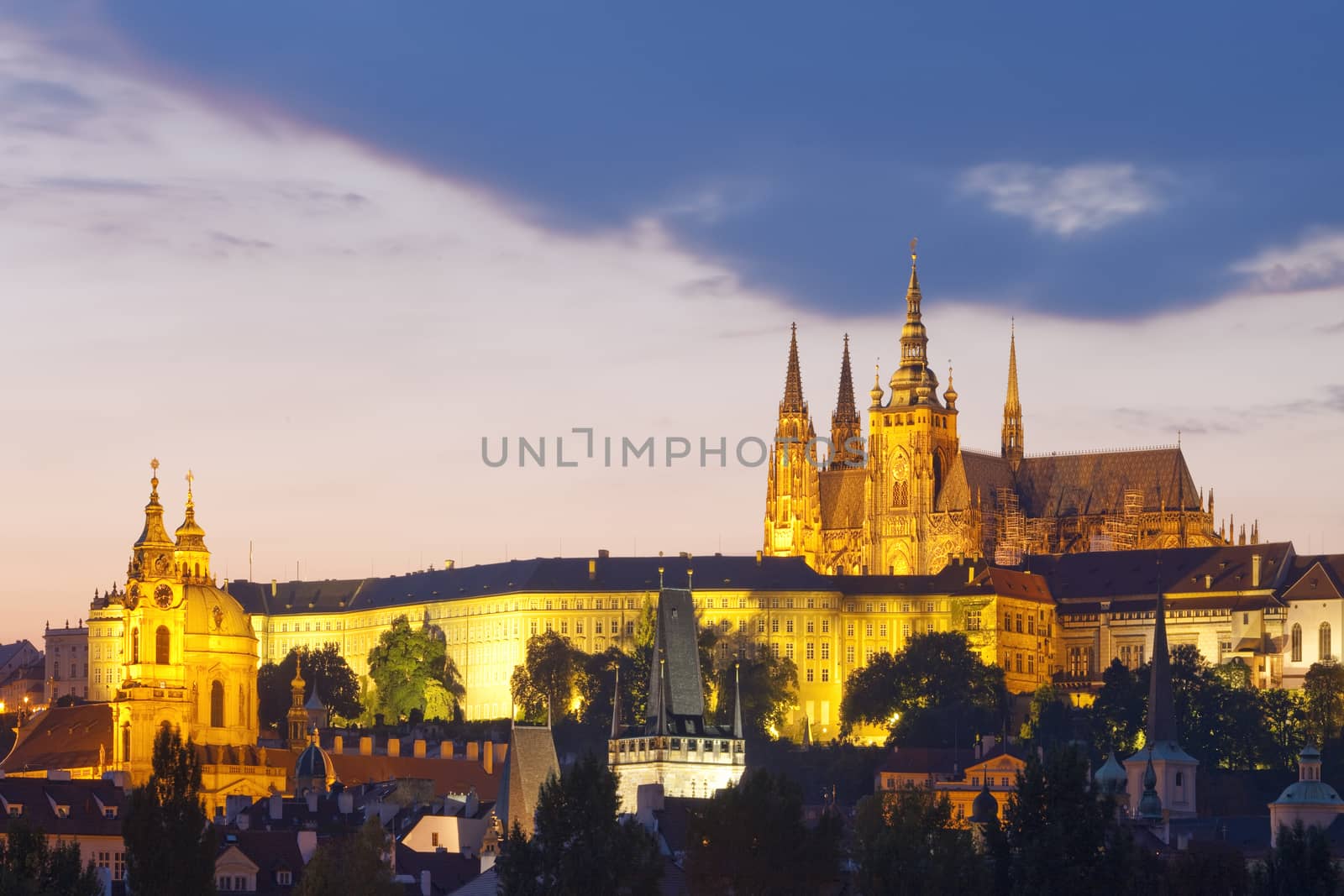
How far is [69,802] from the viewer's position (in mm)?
152250

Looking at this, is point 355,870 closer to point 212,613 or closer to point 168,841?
point 168,841

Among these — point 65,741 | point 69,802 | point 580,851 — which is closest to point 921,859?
point 580,851

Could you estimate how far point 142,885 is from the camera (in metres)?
103

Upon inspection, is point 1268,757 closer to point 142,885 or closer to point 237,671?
point 237,671

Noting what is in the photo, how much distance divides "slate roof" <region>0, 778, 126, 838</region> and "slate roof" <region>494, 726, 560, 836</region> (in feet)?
46.5

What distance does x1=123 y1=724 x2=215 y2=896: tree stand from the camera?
103 meters

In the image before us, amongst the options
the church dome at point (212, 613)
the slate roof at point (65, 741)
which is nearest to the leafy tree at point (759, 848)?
the slate roof at point (65, 741)

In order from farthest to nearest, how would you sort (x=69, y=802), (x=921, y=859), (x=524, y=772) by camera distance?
(x=69, y=802) → (x=524, y=772) → (x=921, y=859)

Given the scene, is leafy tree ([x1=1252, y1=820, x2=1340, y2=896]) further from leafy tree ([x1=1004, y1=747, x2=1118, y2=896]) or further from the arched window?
the arched window

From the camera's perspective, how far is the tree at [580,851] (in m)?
109

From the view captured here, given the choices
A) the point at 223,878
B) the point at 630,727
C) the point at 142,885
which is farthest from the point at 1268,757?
the point at 142,885

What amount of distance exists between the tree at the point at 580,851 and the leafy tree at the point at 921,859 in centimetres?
629

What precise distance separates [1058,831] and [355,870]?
22.2 metres

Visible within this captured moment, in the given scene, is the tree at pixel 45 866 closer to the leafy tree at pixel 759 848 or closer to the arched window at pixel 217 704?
the leafy tree at pixel 759 848
